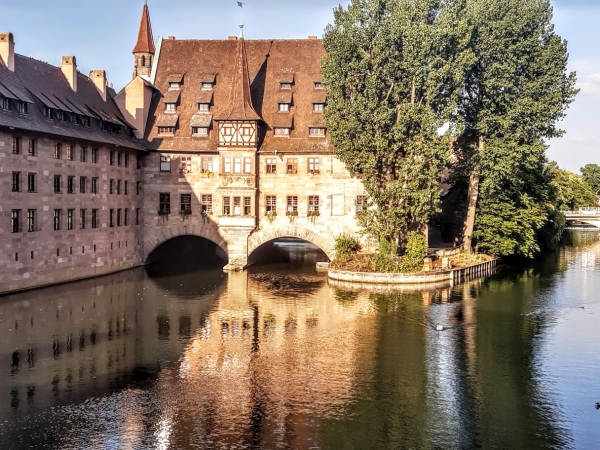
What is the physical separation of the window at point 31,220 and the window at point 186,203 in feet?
50.3

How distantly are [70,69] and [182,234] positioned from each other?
52.1 ft

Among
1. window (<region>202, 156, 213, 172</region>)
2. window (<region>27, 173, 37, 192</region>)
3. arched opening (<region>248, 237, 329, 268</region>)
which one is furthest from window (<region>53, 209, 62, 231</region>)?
arched opening (<region>248, 237, 329, 268</region>)

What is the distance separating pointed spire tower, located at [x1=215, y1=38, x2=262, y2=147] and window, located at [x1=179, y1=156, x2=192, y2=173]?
3.64m

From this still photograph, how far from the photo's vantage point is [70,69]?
170 feet

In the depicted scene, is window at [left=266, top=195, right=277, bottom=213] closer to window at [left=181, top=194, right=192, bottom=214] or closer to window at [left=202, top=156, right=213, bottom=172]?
window at [left=202, top=156, right=213, bottom=172]

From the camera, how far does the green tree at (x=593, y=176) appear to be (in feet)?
543

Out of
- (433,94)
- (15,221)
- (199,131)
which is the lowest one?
(15,221)

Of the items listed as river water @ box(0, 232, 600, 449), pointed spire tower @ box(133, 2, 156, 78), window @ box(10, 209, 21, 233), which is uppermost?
pointed spire tower @ box(133, 2, 156, 78)

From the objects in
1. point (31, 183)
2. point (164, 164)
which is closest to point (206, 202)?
point (164, 164)

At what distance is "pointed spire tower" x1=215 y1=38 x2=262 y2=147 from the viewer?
180 feet

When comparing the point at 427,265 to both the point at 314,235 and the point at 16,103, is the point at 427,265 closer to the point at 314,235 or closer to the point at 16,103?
the point at 314,235

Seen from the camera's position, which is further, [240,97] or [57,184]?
[240,97]

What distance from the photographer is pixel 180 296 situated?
43.2 metres

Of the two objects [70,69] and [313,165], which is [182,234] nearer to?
[313,165]
